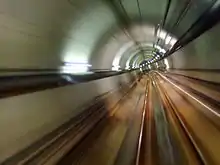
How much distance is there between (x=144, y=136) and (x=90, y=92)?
1.26m

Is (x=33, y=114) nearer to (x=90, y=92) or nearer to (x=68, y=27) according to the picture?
(x=68, y=27)

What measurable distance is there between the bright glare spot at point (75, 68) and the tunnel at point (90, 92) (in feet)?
0.05

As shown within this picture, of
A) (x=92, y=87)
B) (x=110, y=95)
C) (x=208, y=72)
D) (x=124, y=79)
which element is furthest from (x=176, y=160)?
(x=124, y=79)

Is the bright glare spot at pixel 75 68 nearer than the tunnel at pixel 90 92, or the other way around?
the tunnel at pixel 90 92

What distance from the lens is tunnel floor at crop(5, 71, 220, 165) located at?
4.40 metres

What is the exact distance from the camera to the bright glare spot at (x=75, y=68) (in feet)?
16.3

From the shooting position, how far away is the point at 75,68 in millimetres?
5535

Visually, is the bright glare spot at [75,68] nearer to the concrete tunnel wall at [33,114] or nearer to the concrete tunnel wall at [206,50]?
the concrete tunnel wall at [33,114]

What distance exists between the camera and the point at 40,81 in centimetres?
367

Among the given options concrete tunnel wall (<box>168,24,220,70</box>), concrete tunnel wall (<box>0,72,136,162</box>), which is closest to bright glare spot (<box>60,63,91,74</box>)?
concrete tunnel wall (<box>0,72,136,162</box>)

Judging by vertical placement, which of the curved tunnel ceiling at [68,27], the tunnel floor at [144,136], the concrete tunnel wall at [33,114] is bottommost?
the tunnel floor at [144,136]

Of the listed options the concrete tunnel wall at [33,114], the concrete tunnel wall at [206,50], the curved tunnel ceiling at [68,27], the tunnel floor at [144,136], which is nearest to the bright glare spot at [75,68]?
the curved tunnel ceiling at [68,27]

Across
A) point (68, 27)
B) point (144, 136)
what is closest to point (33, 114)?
point (68, 27)

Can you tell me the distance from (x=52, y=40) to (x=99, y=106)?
2839 mm
